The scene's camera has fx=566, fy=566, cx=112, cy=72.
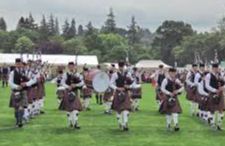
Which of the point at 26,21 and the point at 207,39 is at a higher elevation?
the point at 26,21

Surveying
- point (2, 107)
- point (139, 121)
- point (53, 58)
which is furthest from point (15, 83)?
point (53, 58)

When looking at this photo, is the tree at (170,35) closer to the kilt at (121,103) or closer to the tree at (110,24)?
the tree at (110,24)

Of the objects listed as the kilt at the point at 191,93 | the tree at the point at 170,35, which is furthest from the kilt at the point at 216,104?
the tree at the point at 170,35

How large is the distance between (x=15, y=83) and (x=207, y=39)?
73.1 m

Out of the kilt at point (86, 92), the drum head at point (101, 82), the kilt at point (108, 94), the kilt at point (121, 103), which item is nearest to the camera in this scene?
the kilt at point (121, 103)

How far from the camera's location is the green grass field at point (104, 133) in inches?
530

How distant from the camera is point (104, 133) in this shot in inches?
596

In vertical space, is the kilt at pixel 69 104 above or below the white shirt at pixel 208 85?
below

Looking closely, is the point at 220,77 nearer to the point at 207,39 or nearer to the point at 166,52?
the point at 207,39

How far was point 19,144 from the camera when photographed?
13016mm

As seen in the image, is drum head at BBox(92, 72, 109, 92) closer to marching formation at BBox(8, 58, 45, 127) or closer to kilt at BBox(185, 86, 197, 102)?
marching formation at BBox(8, 58, 45, 127)

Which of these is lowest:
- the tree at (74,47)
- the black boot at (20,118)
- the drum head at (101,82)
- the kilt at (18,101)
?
the black boot at (20,118)

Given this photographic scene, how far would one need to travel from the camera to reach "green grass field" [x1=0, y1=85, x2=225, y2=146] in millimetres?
13459

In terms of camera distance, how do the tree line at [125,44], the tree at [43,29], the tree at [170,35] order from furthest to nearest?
the tree at [43,29] → the tree at [170,35] → the tree line at [125,44]
